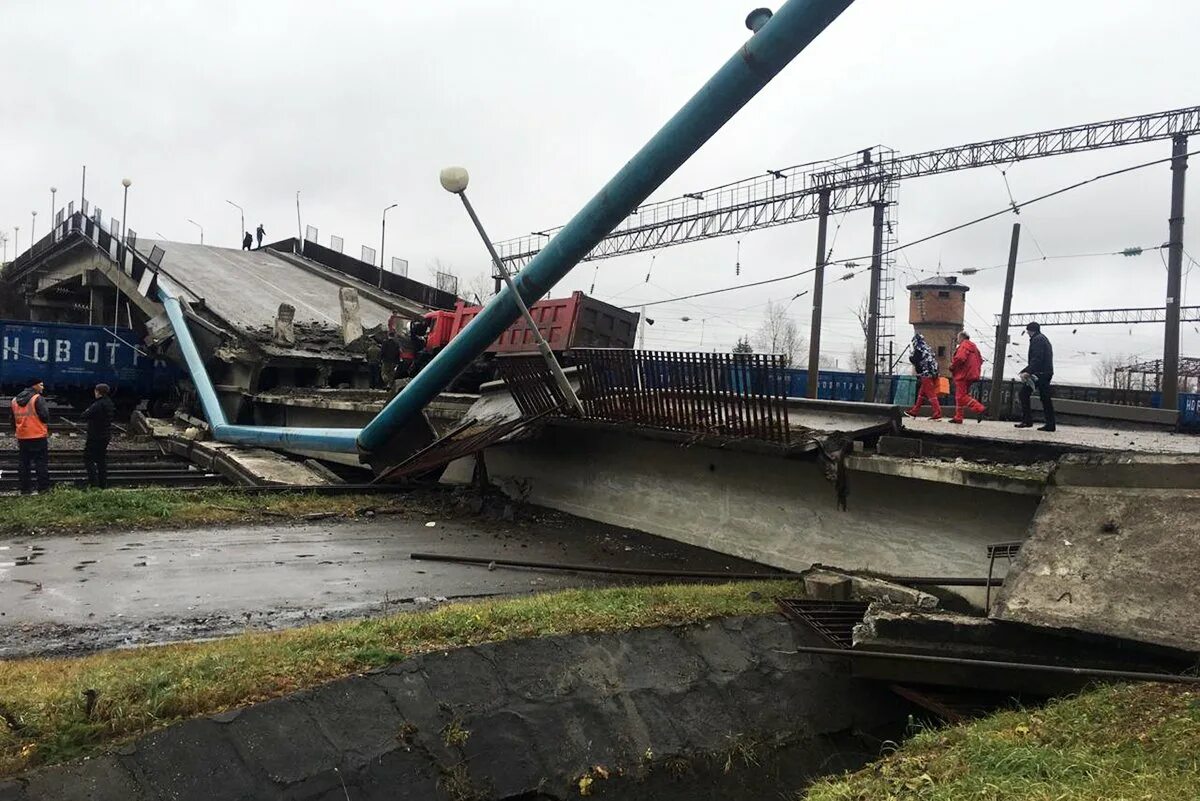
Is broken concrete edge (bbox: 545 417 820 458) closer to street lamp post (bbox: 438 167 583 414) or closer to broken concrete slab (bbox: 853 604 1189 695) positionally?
street lamp post (bbox: 438 167 583 414)

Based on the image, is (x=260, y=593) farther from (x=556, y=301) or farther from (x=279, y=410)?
(x=279, y=410)

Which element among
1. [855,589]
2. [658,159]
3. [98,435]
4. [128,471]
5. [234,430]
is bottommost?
[128,471]

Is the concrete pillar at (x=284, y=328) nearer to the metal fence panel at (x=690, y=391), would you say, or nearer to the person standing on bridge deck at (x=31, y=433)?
the person standing on bridge deck at (x=31, y=433)

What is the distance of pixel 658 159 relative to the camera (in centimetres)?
940

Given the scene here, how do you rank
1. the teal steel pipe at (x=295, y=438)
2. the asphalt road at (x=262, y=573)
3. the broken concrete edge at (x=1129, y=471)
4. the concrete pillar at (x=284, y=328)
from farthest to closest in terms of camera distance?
the concrete pillar at (x=284, y=328)
the teal steel pipe at (x=295, y=438)
the asphalt road at (x=262, y=573)
the broken concrete edge at (x=1129, y=471)

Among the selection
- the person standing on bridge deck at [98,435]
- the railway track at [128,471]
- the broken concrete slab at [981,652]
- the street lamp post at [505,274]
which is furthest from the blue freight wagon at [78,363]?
the broken concrete slab at [981,652]

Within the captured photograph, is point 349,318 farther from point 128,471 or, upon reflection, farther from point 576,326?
point 576,326

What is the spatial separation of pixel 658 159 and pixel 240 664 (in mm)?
6683

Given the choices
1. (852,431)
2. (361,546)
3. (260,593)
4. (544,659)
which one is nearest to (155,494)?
(361,546)

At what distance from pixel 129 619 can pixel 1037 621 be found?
6883mm

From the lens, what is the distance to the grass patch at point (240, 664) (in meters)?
4.23

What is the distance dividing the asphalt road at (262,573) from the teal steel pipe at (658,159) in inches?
108

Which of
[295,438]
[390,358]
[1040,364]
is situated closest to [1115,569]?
[1040,364]

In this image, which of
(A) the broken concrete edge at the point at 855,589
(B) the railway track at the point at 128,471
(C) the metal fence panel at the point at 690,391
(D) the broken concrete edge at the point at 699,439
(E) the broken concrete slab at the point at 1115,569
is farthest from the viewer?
(B) the railway track at the point at 128,471
